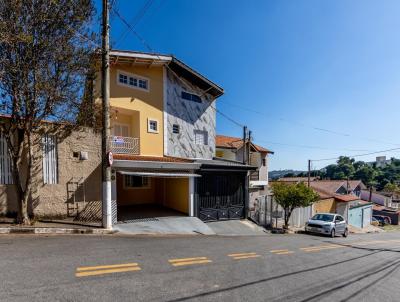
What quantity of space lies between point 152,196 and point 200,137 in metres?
6.13

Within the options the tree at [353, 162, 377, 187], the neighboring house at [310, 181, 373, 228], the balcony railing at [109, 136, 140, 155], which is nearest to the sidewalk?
the balcony railing at [109, 136, 140, 155]

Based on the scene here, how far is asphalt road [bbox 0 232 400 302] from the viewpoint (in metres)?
4.98

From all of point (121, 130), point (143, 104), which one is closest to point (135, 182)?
point (121, 130)

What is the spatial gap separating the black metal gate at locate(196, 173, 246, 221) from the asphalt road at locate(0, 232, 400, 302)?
686 cm

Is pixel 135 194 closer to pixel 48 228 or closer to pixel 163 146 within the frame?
pixel 163 146

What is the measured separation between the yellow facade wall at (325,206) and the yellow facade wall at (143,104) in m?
19.5

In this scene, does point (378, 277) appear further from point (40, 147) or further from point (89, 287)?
point (40, 147)

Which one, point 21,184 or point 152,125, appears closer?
point 21,184

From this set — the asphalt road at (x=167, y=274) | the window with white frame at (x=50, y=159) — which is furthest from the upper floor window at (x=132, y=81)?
the asphalt road at (x=167, y=274)

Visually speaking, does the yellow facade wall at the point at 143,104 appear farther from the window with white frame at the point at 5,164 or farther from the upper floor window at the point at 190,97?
the window with white frame at the point at 5,164

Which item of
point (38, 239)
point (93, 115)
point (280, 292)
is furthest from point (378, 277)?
point (93, 115)

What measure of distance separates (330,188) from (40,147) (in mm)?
41236

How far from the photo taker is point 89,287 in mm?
5023

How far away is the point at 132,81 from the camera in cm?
1781
